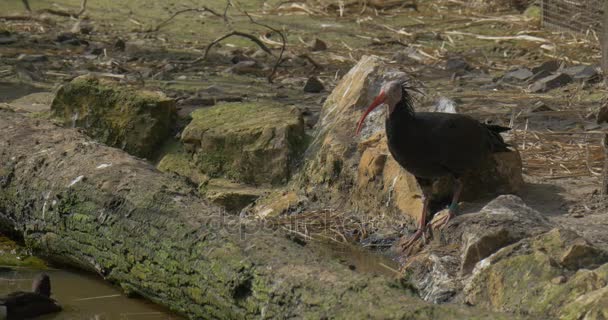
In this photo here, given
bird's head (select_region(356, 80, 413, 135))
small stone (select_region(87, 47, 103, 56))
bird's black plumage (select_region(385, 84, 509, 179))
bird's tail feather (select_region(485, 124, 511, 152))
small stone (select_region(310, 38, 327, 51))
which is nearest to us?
bird's black plumage (select_region(385, 84, 509, 179))

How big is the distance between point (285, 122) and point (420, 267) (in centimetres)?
180

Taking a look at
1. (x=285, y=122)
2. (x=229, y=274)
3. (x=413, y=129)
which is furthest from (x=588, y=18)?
(x=229, y=274)

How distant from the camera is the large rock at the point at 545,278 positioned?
442 centimetres

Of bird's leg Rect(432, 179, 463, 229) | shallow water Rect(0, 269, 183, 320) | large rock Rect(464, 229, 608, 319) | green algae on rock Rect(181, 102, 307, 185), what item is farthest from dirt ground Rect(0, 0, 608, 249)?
shallow water Rect(0, 269, 183, 320)

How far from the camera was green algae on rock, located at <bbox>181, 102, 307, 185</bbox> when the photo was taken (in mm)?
7141

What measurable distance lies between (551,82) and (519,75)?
45 centimetres

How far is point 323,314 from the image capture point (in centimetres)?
438

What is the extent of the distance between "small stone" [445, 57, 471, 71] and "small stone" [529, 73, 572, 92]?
95 centimetres

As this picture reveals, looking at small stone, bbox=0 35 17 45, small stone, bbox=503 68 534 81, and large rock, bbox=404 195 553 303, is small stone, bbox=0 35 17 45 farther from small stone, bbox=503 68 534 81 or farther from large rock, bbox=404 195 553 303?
large rock, bbox=404 195 553 303

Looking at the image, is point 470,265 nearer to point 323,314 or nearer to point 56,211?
point 323,314

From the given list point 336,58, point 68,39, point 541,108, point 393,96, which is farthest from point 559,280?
point 68,39

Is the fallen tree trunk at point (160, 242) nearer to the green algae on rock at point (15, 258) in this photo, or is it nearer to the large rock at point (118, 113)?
the green algae on rock at point (15, 258)

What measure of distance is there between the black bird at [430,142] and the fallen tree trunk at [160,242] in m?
0.68

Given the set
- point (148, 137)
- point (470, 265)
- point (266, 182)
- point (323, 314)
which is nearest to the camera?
point (323, 314)
